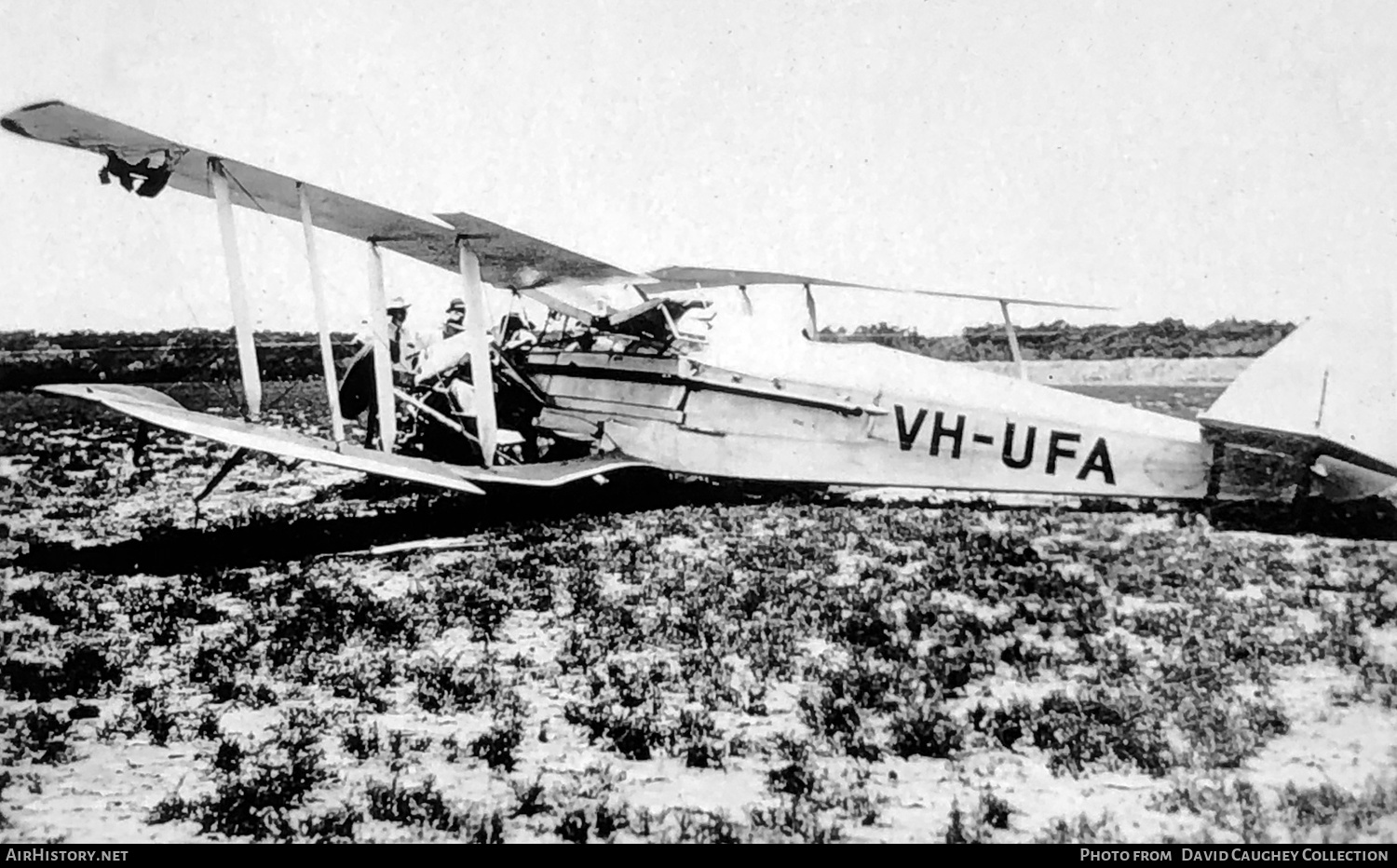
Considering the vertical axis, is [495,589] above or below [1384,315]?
below

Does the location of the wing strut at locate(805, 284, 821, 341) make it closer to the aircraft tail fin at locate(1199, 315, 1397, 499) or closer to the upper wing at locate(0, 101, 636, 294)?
the upper wing at locate(0, 101, 636, 294)

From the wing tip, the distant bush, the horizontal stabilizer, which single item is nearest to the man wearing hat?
the wing tip

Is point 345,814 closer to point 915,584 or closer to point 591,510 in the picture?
point 915,584

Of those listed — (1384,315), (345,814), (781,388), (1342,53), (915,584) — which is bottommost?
(345,814)

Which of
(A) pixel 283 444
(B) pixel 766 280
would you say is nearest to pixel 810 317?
(B) pixel 766 280

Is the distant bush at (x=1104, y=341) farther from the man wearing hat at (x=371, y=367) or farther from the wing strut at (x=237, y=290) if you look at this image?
the wing strut at (x=237, y=290)

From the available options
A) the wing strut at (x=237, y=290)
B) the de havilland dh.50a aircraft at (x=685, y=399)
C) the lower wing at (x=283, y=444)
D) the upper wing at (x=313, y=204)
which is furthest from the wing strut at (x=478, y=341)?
the wing strut at (x=237, y=290)
